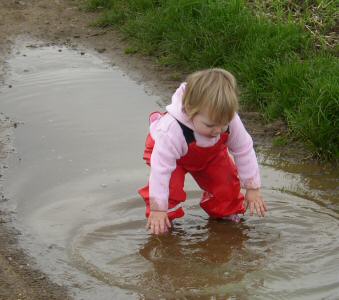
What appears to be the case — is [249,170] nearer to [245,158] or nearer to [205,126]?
[245,158]

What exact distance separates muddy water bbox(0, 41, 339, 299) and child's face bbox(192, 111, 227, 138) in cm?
68

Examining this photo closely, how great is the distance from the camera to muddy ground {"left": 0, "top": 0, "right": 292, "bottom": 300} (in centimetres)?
364

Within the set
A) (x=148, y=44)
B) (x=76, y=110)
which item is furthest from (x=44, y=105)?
(x=148, y=44)

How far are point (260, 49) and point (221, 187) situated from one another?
2102 mm

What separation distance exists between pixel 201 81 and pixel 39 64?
349 centimetres

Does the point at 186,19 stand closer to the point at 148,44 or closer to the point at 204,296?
the point at 148,44

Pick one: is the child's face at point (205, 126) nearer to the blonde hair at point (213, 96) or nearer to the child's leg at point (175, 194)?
the blonde hair at point (213, 96)

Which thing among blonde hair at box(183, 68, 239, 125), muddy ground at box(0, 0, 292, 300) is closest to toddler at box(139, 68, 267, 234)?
blonde hair at box(183, 68, 239, 125)

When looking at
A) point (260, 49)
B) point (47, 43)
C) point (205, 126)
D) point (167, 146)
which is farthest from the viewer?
point (47, 43)

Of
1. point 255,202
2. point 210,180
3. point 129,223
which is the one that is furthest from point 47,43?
point 255,202

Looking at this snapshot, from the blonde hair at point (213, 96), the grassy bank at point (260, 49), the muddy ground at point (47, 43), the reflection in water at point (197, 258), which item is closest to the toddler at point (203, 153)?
the blonde hair at point (213, 96)

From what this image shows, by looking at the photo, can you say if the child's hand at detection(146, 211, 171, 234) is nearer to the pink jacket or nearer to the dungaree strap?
the pink jacket

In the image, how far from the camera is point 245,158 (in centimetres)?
412

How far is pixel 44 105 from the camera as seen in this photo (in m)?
5.98
